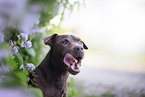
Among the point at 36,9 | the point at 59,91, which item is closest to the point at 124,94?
the point at 59,91

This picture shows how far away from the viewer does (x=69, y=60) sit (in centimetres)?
66

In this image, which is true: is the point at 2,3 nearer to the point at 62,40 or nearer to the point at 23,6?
the point at 23,6

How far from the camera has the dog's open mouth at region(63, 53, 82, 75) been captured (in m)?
0.62

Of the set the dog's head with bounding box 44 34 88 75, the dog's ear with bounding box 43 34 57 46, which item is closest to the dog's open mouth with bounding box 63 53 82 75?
the dog's head with bounding box 44 34 88 75

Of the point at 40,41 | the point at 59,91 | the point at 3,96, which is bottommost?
the point at 3,96

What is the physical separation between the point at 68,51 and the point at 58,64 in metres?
0.08

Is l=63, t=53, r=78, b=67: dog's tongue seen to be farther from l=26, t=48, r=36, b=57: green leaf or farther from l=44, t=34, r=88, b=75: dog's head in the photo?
l=26, t=48, r=36, b=57: green leaf

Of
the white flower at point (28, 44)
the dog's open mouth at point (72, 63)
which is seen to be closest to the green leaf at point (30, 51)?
the white flower at point (28, 44)

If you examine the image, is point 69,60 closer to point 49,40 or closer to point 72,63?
point 72,63

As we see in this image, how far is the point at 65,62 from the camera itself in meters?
0.66

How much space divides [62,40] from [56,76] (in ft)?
0.52

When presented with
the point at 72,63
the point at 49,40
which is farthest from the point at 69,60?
the point at 49,40

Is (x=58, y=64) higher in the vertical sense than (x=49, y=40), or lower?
lower

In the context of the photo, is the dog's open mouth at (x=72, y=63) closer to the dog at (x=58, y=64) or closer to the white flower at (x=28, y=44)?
the dog at (x=58, y=64)
